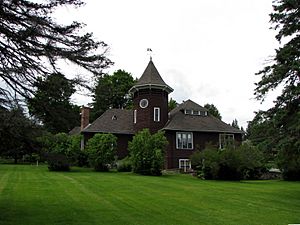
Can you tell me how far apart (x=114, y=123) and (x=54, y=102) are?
32789 mm

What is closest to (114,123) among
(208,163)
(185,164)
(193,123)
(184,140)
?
(184,140)

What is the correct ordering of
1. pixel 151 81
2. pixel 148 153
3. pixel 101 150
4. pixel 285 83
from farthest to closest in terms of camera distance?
pixel 151 81, pixel 101 150, pixel 148 153, pixel 285 83

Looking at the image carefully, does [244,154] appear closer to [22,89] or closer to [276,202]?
[276,202]

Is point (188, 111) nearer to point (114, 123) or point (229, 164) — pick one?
point (114, 123)

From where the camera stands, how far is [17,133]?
10727 millimetres

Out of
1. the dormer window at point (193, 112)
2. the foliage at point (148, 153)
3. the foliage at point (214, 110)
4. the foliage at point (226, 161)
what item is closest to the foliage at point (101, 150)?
the foliage at point (148, 153)

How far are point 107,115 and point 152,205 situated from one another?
31089 mm

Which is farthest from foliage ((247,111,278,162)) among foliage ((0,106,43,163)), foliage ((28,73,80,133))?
foliage ((0,106,43,163))

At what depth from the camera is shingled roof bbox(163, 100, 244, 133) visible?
133ft

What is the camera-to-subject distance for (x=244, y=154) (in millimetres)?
31047

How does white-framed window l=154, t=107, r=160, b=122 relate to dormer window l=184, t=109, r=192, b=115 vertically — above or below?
below

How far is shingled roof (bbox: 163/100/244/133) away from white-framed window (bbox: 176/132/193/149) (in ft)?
2.50

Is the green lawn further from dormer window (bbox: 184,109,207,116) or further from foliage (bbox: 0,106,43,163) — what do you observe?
dormer window (bbox: 184,109,207,116)

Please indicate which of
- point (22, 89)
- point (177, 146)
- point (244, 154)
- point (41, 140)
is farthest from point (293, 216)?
point (177, 146)
